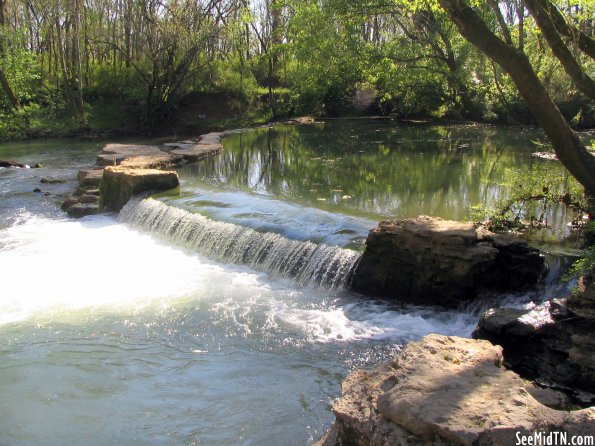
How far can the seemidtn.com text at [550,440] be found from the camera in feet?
8.22

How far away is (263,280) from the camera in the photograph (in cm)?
763

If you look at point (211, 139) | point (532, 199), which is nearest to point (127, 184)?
point (532, 199)

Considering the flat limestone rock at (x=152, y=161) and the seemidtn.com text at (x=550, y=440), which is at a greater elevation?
the flat limestone rock at (x=152, y=161)

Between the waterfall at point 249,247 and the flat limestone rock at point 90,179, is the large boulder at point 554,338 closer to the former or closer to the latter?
the waterfall at point 249,247

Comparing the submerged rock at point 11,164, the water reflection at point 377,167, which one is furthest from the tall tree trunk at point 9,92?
the water reflection at point 377,167

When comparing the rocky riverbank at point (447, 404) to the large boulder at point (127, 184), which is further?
the large boulder at point (127, 184)

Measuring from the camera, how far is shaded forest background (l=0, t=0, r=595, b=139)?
19734mm

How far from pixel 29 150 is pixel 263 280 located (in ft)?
47.4

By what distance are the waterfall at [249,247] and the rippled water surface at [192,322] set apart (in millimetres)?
119

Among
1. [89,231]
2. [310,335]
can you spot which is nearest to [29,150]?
[89,231]

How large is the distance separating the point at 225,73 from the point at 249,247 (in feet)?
59.4

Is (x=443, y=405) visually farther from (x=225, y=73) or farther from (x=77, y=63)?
(x=225, y=73)

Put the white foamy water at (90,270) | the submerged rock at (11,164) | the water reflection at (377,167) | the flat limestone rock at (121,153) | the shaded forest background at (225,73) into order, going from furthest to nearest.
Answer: the shaded forest background at (225,73), the submerged rock at (11,164), the flat limestone rock at (121,153), the water reflection at (377,167), the white foamy water at (90,270)

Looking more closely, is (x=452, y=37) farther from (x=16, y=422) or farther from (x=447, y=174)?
(x=16, y=422)
